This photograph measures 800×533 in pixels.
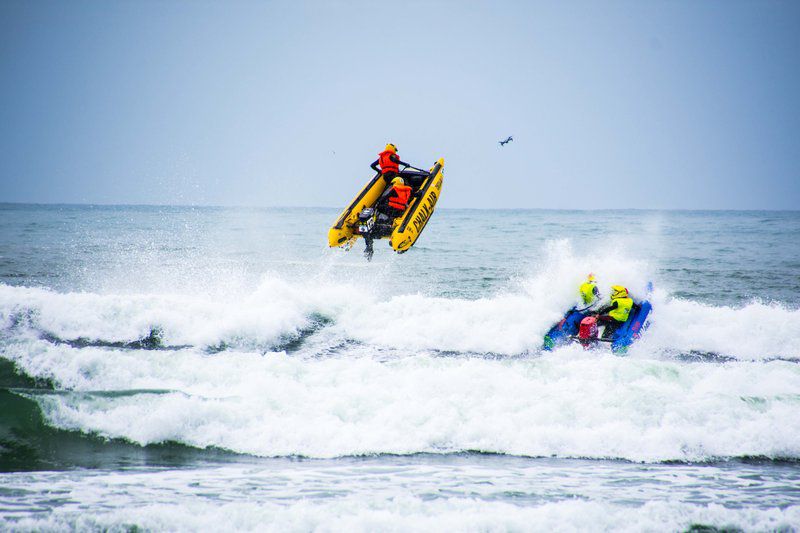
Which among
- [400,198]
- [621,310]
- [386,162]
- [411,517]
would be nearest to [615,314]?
[621,310]

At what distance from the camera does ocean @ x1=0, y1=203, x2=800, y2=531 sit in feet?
17.7

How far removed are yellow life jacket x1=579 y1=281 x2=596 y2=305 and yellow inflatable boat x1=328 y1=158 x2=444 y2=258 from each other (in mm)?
3141

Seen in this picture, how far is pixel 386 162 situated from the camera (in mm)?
12383

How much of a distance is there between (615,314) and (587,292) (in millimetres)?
741

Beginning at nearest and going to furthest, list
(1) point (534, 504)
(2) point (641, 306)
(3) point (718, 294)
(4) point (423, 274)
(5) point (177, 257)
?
(1) point (534, 504) → (2) point (641, 306) → (3) point (718, 294) → (4) point (423, 274) → (5) point (177, 257)

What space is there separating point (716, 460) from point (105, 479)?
635cm

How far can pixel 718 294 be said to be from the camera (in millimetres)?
15406

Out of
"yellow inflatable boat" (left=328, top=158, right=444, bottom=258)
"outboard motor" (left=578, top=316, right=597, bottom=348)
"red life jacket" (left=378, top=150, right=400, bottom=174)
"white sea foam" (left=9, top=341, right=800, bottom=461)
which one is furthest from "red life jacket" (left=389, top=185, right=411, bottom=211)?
"outboard motor" (left=578, top=316, right=597, bottom=348)

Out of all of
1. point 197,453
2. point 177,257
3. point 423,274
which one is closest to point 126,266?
point 177,257

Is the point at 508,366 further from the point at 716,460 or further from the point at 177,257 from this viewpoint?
the point at 177,257

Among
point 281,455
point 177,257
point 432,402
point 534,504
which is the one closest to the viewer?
point 534,504

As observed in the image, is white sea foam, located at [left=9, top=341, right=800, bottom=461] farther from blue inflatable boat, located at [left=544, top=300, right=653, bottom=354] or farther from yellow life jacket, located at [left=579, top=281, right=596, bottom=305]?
yellow life jacket, located at [left=579, top=281, right=596, bottom=305]

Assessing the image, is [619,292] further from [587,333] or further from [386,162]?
[386,162]

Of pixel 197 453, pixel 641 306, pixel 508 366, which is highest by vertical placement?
pixel 641 306
